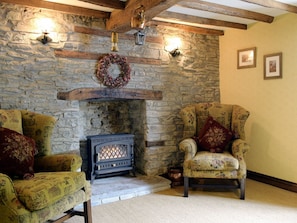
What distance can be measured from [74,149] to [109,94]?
82cm

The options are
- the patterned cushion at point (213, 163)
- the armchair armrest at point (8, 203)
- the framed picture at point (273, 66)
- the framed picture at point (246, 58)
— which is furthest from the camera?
the framed picture at point (246, 58)

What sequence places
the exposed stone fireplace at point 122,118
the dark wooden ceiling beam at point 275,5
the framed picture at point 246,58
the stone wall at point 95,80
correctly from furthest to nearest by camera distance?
the framed picture at point 246,58
the exposed stone fireplace at point 122,118
the stone wall at point 95,80
the dark wooden ceiling beam at point 275,5

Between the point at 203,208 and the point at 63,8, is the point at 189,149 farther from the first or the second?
the point at 63,8

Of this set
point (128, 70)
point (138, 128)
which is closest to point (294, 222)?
point (138, 128)

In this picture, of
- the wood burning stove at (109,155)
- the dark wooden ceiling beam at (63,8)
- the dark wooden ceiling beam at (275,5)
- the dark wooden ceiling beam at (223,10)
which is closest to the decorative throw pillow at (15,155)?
the wood burning stove at (109,155)

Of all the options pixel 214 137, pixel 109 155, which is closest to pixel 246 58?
pixel 214 137

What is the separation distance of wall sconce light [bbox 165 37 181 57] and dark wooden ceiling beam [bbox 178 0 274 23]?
929 mm

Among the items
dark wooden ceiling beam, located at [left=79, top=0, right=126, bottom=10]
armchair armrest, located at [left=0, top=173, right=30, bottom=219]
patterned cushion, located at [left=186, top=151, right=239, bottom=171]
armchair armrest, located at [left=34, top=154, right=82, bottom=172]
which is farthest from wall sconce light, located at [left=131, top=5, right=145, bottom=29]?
armchair armrest, located at [left=0, top=173, right=30, bottom=219]

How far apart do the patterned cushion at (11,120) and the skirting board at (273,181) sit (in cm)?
321

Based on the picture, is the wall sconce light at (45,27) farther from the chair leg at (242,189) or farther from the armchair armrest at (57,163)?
the chair leg at (242,189)

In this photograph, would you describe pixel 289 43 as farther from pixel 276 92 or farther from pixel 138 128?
pixel 138 128

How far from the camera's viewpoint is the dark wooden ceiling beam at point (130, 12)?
262 centimetres

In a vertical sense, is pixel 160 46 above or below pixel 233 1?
below

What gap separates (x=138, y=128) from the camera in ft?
13.7
